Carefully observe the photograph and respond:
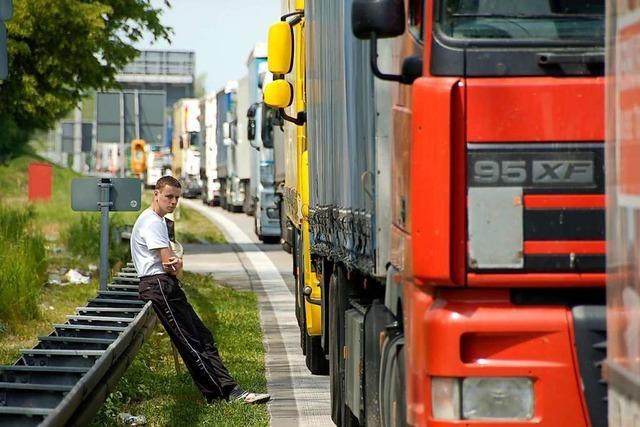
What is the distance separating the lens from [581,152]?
7.17 meters

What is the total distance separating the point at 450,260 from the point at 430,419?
632mm

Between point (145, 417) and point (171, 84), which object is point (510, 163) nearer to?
point (145, 417)

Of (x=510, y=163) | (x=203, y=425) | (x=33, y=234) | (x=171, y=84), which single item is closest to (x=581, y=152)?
(x=510, y=163)

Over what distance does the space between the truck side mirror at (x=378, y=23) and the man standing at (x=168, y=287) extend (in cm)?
529

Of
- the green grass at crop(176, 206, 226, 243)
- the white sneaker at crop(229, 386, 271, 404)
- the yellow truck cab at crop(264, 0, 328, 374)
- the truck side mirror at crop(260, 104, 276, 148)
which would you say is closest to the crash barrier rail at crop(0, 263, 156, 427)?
the white sneaker at crop(229, 386, 271, 404)

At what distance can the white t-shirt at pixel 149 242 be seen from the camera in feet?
41.1

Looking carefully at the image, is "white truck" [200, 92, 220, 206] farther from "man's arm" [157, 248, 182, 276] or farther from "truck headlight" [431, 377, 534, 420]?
"truck headlight" [431, 377, 534, 420]

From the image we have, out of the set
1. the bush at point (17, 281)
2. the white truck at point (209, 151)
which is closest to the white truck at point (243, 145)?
the white truck at point (209, 151)

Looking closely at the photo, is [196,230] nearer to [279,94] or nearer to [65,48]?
[65,48]

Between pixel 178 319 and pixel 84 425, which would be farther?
pixel 178 319

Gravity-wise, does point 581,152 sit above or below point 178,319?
above

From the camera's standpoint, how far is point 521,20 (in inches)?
290

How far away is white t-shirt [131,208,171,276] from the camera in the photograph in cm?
1254

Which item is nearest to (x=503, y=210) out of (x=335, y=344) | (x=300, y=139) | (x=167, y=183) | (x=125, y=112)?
(x=335, y=344)
